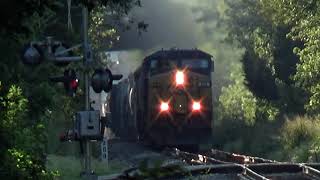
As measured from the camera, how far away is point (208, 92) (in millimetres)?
27016

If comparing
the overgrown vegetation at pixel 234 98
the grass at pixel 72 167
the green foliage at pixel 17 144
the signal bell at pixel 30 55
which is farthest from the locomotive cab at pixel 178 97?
the signal bell at pixel 30 55

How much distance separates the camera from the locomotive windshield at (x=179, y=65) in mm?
26781

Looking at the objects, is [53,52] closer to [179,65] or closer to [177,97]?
[177,97]

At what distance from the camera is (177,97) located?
26.7 metres

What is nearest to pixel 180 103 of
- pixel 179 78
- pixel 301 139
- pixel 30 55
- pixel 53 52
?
pixel 179 78

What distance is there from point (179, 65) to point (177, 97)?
135 cm

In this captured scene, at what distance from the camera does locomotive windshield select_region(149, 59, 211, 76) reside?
87.9ft

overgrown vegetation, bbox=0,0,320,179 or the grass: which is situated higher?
overgrown vegetation, bbox=0,0,320,179

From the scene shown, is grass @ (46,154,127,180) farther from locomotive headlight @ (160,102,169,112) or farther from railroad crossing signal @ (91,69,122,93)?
railroad crossing signal @ (91,69,122,93)

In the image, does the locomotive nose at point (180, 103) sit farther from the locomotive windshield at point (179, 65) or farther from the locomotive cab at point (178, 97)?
the locomotive windshield at point (179, 65)

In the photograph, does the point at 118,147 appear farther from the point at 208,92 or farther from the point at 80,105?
the point at 208,92

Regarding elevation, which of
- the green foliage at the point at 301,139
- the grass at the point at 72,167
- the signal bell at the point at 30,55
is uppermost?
the signal bell at the point at 30,55

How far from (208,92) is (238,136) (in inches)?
279

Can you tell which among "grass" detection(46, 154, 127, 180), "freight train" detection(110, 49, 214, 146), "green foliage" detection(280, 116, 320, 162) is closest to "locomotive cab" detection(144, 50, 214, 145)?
"freight train" detection(110, 49, 214, 146)
